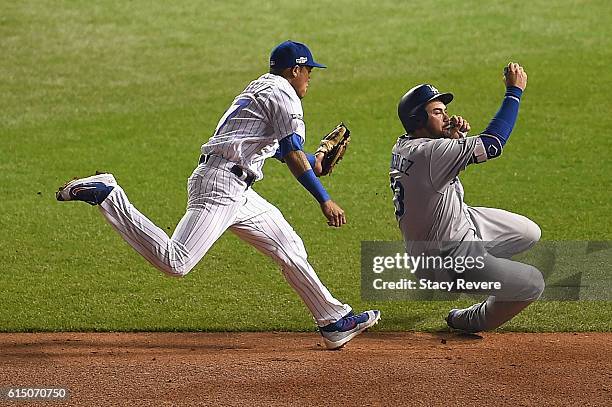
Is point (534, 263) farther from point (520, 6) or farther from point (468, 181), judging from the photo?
point (520, 6)

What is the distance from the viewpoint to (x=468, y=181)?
1074 cm

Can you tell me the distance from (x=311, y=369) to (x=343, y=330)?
0.50 meters

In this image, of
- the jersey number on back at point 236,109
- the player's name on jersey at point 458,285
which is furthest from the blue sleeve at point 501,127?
the jersey number on back at point 236,109

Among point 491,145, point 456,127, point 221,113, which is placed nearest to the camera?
point 491,145

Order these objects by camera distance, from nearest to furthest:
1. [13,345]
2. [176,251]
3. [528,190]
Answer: [176,251]
[13,345]
[528,190]

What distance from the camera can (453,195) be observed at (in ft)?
22.4

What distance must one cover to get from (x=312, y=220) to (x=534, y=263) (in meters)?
2.09

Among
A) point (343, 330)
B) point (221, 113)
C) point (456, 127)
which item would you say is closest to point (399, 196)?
point (456, 127)

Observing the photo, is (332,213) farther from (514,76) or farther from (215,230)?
(514,76)

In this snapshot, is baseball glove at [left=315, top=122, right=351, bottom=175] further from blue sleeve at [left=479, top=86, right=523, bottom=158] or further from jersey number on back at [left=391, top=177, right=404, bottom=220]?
blue sleeve at [left=479, top=86, right=523, bottom=158]

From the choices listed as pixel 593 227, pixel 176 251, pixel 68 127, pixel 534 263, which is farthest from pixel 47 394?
pixel 68 127

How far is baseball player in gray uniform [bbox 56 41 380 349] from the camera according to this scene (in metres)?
6.54

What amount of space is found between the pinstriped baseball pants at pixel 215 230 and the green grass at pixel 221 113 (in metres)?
0.96

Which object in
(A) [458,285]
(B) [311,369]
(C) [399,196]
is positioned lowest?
(B) [311,369]
